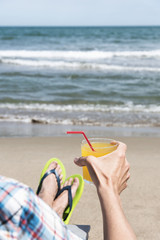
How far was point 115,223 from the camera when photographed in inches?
47.9

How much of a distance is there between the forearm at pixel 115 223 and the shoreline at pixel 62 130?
11.1 feet

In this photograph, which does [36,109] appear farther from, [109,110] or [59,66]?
[59,66]

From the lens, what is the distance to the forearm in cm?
120

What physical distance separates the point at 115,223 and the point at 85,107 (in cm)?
536

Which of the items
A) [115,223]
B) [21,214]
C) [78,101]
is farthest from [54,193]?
[78,101]

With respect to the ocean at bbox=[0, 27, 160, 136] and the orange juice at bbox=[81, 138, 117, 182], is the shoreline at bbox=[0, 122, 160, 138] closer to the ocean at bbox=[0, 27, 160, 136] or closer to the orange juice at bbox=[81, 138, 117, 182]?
the ocean at bbox=[0, 27, 160, 136]

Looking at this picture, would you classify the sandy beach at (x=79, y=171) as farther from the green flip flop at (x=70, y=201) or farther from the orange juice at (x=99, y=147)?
the orange juice at (x=99, y=147)

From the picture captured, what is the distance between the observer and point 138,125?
5.40 metres

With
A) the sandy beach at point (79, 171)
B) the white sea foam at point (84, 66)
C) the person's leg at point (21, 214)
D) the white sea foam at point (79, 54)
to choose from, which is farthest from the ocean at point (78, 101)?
the white sea foam at point (79, 54)

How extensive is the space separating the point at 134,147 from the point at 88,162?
263 cm

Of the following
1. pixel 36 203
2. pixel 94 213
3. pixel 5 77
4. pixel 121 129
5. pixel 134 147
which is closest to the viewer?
pixel 36 203

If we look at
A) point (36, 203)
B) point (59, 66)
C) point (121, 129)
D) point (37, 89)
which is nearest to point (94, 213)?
point (36, 203)

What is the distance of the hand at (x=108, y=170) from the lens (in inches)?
52.9

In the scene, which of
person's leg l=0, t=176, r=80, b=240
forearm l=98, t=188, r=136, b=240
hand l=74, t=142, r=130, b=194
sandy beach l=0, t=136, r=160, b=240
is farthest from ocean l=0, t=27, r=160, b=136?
person's leg l=0, t=176, r=80, b=240
